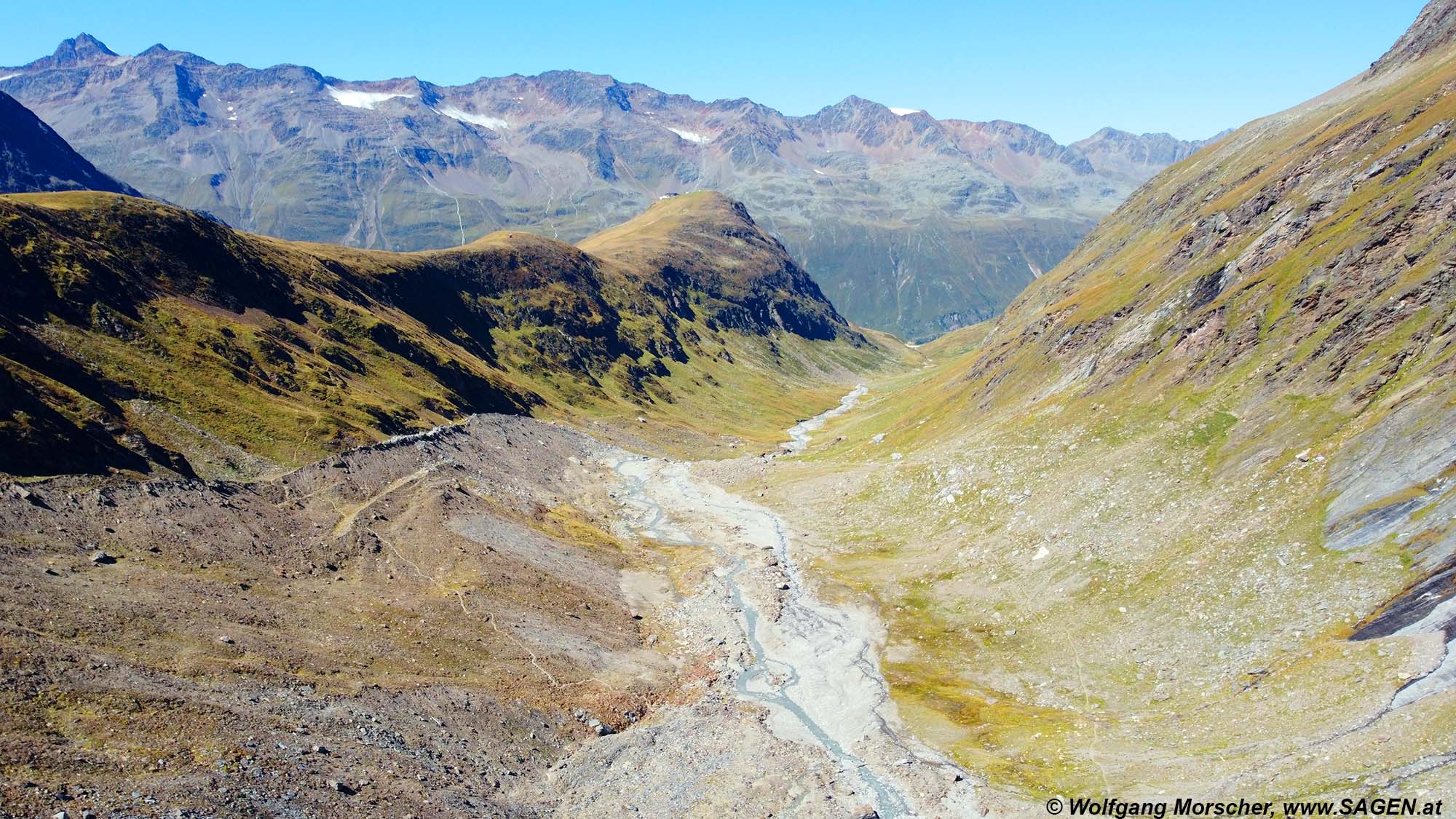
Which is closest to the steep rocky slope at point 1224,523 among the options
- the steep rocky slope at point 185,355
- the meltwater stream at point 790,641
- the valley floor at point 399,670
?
the meltwater stream at point 790,641

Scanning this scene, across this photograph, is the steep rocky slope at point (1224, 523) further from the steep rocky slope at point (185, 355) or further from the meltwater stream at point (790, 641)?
the steep rocky slope at point (185, 355)

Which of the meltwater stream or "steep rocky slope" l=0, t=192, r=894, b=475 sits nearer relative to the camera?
the meltwater stream

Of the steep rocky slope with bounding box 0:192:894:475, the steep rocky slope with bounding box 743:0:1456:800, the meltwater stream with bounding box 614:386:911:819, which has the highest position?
the steep rocky slope with bounding box 0:192:894:475

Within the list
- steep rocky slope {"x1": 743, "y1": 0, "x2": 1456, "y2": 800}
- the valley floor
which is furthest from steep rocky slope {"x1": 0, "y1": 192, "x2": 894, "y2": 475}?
steep rocky slope {"x1": 743, "y1": 0, "x2": 1456, "y2": 800}

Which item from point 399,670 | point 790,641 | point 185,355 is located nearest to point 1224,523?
point 790,641

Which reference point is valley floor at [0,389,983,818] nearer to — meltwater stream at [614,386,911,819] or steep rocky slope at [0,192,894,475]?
meltwater stream at [614,386,911,819]

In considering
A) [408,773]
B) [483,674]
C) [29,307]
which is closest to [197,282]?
[29,307]
